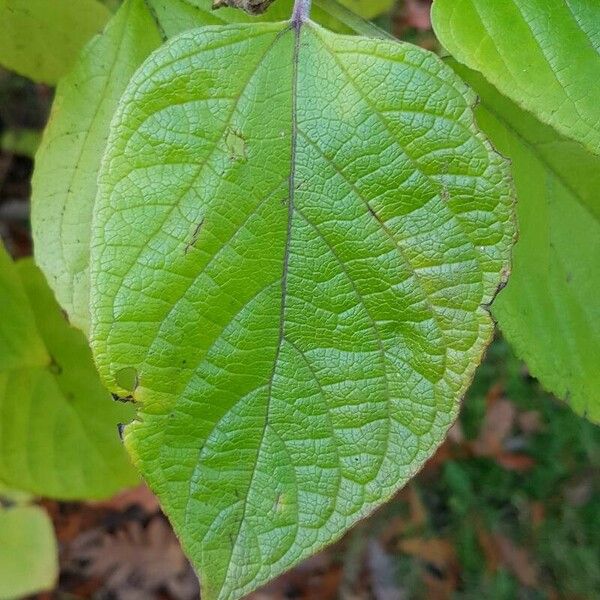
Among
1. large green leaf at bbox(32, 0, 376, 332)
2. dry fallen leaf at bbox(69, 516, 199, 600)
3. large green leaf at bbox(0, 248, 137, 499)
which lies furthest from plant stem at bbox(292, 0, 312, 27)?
dry fallen leaf at bbox(69, 516, 199, 600)

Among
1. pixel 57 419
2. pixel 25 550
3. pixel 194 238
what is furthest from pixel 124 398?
pixel 25 550

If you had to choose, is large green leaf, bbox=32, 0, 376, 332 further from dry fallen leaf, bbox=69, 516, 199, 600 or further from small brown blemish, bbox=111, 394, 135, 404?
dry fallen leaf, bbox=69, 516, 199, 600

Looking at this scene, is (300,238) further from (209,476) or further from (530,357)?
(530,357)

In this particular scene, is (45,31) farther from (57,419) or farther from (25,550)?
(25,550)

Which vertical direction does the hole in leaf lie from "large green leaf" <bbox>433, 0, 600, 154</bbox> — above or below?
below

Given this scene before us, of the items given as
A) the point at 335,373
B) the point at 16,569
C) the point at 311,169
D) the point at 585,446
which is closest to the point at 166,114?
the point at 311,169
